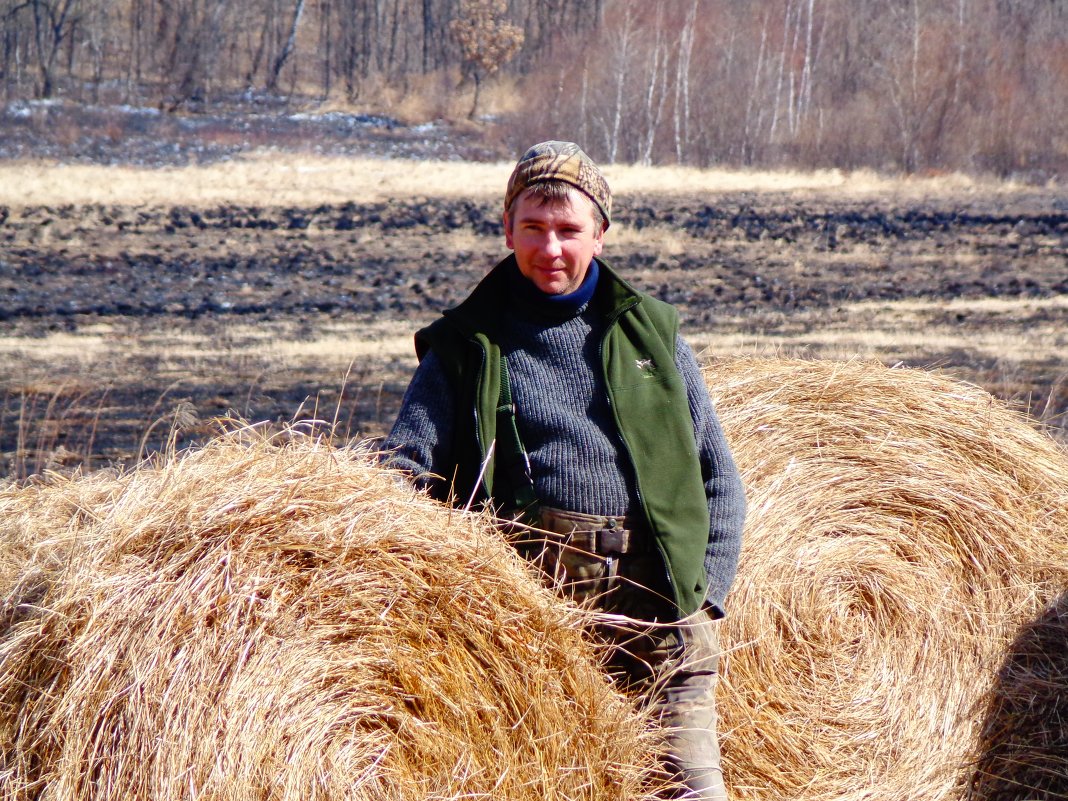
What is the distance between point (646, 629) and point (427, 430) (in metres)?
0.70

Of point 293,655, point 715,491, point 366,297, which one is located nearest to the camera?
point 293,655

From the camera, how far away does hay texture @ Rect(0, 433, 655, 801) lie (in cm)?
223

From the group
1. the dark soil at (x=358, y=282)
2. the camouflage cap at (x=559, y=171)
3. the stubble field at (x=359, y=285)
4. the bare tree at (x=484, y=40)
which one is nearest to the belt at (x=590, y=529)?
→ the camouflage cap at (x=559, y=171)

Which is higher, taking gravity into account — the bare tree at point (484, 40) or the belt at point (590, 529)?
the bare tree at point (484, 40)

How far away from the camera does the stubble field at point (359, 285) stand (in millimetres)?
9023

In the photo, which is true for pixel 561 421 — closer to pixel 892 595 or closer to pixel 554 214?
pixel 554 214

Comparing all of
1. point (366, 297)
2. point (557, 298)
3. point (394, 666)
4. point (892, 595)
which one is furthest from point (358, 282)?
point (394, 666)

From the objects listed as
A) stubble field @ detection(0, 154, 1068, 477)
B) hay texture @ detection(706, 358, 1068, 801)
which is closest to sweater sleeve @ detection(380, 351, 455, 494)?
hay texture @ detection(706, 358, 1068, 801)

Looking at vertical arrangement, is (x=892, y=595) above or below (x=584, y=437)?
below

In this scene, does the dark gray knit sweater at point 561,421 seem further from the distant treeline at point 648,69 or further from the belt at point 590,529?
the distant treeline at point 648,69

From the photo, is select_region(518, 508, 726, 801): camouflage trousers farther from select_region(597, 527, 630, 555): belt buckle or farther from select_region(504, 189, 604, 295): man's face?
select_region(504, 189, 604, 295): man's face

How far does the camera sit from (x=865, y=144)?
33375 millimetres

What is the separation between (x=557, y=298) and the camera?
295 cm

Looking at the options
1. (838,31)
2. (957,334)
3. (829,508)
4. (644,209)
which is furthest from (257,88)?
(829,508)
